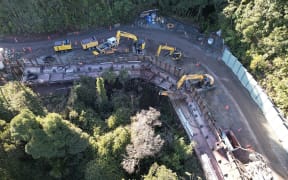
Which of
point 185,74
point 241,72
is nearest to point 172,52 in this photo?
point 185,74

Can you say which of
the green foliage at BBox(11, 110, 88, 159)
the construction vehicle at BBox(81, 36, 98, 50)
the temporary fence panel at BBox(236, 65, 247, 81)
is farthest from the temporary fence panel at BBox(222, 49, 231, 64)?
the green foliage at BBox(11, 110, 88, 159)

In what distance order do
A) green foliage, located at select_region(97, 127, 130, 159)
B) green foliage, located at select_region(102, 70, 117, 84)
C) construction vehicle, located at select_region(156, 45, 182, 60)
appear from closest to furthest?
green foliage, located at select_region(97, 127, 130, 159) → green foliage, located at select_region(102, 70, 117, 84) → construction vehicle, located at select_region(156, 45, 182, 60)

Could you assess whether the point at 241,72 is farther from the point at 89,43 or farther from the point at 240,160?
the point at 89,43

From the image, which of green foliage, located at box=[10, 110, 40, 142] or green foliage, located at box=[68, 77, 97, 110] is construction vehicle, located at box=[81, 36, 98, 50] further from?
green foliage, located at box=[10, 110, 40, 142]

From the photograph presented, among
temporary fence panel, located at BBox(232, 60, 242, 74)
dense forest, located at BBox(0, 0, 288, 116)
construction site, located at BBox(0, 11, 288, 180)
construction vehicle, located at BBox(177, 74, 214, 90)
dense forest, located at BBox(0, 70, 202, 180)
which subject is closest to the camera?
dense forest, located at BBox(0, 70, 202, 180)

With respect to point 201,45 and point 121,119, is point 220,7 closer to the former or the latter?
point 201,45

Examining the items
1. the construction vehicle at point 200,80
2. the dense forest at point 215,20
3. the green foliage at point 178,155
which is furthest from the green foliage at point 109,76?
the green foliage at point 178,155

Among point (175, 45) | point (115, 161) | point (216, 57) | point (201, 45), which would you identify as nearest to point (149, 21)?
point (175, 45)
